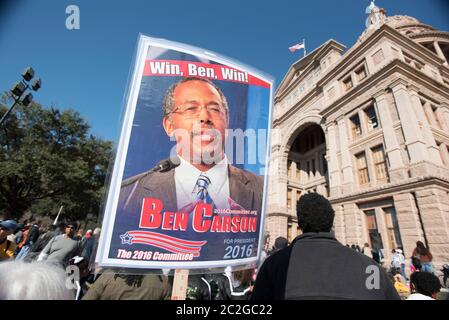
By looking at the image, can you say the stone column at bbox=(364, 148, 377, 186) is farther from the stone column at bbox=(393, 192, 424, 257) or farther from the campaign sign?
the campaign sign

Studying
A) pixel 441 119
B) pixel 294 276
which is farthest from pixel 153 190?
pixel 441 119

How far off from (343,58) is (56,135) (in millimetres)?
30039

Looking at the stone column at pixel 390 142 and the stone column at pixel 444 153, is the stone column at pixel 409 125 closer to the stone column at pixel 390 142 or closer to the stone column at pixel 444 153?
the stone column at pixel 390 142

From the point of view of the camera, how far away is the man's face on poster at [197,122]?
6.24 ft

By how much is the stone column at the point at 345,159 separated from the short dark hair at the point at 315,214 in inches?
631

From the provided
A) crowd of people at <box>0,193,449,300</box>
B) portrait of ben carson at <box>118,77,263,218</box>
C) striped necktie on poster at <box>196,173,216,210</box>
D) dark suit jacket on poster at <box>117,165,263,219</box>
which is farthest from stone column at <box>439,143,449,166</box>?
striped necktie on poster at <box>196,173,216,210</box>

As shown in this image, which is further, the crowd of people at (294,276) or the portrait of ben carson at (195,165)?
the portrait of ben carson at (195,165)

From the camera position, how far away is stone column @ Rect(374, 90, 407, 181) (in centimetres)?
1270

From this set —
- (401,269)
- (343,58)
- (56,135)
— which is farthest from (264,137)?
(56,135)

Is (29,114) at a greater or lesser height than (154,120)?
greater

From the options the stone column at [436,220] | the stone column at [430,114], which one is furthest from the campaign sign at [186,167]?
the stone column at [430,114]

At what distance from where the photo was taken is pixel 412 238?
11336mm

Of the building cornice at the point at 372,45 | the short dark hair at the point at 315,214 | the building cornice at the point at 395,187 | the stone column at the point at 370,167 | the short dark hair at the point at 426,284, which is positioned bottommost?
the short dark hair at the point at 426,284

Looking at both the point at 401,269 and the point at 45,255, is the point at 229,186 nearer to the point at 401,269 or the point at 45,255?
the point at 45,255
